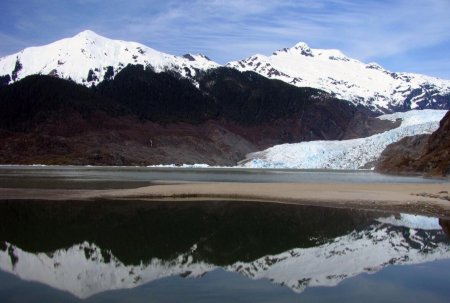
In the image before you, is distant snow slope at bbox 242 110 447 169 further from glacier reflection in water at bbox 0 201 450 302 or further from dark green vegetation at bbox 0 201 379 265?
glacier reflection in water at bbox 0 201 450 302

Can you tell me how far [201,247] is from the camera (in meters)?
19.8

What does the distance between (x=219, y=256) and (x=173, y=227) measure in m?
6.14

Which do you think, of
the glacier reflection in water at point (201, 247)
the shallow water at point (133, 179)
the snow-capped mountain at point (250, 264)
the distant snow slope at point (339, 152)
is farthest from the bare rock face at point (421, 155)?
the snow-capped mountain at point (250, 264)

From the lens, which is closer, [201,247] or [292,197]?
[201,247]

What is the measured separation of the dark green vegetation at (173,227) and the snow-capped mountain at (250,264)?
2.20ft

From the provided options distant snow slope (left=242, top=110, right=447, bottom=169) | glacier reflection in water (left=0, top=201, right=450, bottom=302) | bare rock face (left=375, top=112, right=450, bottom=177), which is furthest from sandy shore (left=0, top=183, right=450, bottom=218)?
distant snow slope (left=242, top=110, right=447, bottom=169)

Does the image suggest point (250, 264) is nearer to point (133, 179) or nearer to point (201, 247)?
point (201, 247)

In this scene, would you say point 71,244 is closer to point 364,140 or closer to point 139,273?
point 139,273

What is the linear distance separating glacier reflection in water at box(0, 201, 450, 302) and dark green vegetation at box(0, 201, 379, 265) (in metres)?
0.04

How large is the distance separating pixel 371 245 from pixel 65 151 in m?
146

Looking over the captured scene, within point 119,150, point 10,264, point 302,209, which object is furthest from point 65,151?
point 10,264

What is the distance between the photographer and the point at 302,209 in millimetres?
31500

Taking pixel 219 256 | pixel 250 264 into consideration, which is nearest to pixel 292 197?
pixel 219 256

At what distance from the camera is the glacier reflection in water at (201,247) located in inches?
598
